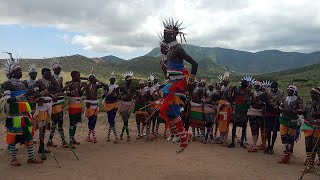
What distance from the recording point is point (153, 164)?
9.30 meters

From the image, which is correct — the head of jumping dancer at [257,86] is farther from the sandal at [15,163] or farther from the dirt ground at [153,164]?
the sandal at [15,163]

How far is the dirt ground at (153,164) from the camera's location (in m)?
8.26

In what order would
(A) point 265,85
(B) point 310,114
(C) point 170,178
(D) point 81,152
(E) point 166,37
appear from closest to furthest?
(E) point 166,37
(C) point 170,178
(B) point 310,114
(D) point 81,152
(A) point 265,85

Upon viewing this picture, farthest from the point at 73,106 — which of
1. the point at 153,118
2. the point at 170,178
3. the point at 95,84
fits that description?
the point at 170,178

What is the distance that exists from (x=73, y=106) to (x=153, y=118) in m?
3.45

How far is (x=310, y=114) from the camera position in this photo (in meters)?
8.93

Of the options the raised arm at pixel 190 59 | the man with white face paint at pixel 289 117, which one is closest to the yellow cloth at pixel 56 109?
the raised arm at pixel 190 59

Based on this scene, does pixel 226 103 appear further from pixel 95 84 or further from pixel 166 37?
pixel 166 37

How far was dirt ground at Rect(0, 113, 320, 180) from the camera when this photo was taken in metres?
8.26

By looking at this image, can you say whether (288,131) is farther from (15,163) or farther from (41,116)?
(15,163)

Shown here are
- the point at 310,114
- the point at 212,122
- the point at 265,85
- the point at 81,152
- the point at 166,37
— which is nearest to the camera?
the point at 166,37

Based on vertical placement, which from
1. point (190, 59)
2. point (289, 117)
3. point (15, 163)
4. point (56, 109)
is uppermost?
point (190, 59)

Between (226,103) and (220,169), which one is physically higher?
(226,103)

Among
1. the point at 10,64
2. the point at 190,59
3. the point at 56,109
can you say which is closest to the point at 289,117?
the point at 190,59
